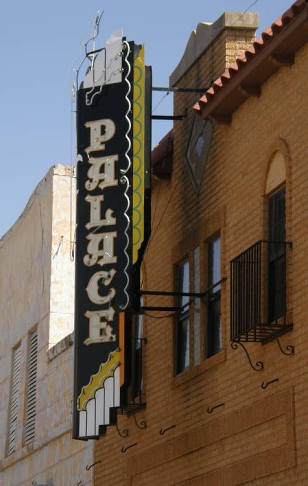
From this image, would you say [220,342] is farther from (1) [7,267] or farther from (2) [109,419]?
(1) [7,267]

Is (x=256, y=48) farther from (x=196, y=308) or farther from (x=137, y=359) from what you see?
(x=137, y=359)

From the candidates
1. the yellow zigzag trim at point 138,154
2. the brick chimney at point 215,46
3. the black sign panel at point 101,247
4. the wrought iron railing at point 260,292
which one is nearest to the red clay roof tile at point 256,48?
the brick chimney at point 215,46

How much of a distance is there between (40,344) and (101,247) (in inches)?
393

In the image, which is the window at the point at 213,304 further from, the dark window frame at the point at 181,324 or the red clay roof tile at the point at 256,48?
the red clay roof tile at the point at 256,48

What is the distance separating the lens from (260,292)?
1722 cm

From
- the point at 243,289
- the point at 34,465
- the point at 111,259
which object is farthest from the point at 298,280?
the point at 34,465

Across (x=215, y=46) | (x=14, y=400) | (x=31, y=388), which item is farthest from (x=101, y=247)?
(x=14, y=400)

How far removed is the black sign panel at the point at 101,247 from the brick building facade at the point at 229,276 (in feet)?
3.16

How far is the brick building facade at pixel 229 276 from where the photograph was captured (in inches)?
652

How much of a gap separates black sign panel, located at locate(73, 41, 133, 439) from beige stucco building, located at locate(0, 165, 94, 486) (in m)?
5.27

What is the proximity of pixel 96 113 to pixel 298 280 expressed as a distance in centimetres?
615

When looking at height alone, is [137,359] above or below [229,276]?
below

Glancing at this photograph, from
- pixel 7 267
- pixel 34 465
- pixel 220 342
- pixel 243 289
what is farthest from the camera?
pixel 7 267

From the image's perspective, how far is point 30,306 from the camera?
3180 cm
